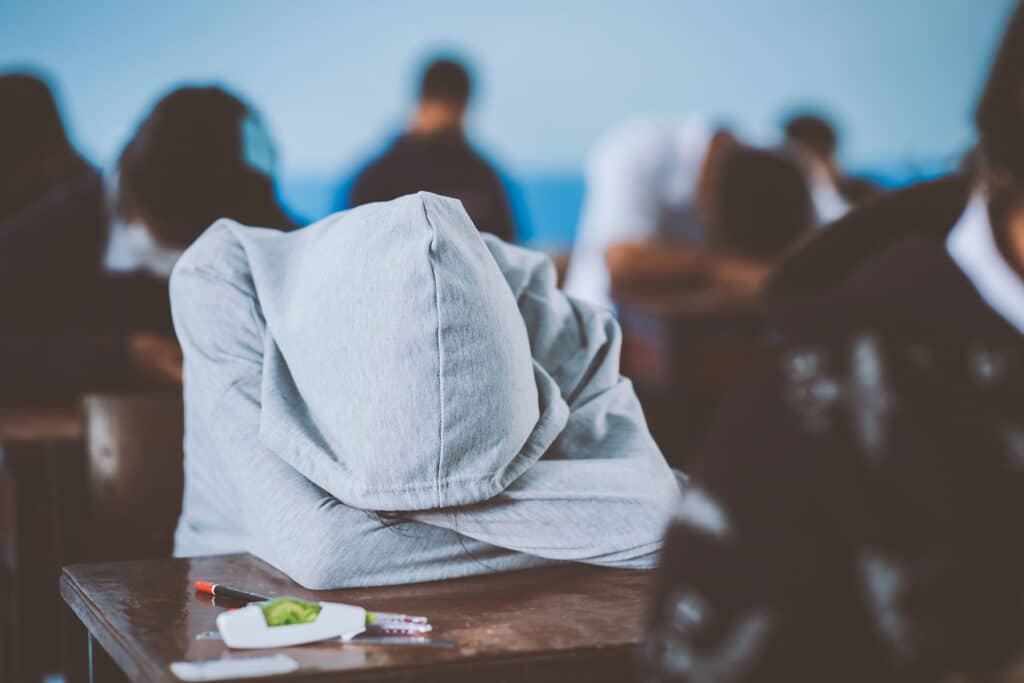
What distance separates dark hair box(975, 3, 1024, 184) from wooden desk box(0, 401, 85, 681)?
139cm

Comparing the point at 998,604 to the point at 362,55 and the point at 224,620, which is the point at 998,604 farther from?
the point at 362,55

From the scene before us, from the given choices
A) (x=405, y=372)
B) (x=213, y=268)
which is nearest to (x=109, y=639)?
(x=405, y=372)

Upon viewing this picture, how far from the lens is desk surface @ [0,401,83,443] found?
1.93 metres

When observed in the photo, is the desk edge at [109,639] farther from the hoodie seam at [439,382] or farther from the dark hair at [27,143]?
the dark hair at [27,143]

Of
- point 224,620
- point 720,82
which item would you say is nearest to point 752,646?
point 224,620

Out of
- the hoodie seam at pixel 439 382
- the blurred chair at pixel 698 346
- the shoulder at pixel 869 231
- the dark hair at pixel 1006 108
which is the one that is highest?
the dark hair at pixel 1006 108

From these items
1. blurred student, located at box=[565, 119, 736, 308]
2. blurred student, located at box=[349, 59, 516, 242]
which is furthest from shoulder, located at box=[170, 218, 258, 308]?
blurred student, located at box=[565, 119, 736, 308]

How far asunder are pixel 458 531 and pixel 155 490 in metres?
0.63

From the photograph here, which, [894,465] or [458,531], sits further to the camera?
[458,531]

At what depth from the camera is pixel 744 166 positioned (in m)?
3.89

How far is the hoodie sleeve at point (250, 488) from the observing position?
1.15 m

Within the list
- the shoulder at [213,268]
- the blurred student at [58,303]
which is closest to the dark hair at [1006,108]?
the shoulder at [213,268]

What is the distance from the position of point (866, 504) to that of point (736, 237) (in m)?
3.48

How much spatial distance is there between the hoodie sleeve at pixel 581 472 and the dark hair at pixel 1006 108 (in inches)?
22.5
